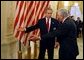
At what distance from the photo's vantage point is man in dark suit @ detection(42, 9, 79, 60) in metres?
5.34

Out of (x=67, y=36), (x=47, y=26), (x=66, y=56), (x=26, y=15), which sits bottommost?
(x=66, y=56)

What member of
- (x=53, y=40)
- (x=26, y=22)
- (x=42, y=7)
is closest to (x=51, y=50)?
(x=53, y=40)

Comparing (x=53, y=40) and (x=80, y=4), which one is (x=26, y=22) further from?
(x=80, y=4)

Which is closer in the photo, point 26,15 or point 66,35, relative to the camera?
point 66,35

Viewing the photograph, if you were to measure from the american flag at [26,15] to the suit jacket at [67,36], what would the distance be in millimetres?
921

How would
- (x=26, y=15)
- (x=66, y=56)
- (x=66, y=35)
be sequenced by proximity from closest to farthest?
(x=66, y=35), (x=66, y=56), (x=26, y=15)

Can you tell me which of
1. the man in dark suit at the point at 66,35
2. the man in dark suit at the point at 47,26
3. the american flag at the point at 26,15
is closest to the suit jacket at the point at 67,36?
the man in dark suit at the point at 66,35

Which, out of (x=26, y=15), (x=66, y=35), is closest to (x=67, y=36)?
(x=66, y=35)

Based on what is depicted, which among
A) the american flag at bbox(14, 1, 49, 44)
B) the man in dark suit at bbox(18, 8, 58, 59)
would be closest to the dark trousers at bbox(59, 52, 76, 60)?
the man in dark suit at bbox(18, 8, 58, 59)

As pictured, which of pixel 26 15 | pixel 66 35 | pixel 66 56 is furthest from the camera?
pixel 26 15

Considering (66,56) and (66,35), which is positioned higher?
(66,35)

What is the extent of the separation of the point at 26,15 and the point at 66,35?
1392 mm

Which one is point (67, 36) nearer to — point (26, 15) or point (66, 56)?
point (66, 56)

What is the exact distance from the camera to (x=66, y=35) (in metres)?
5.40
